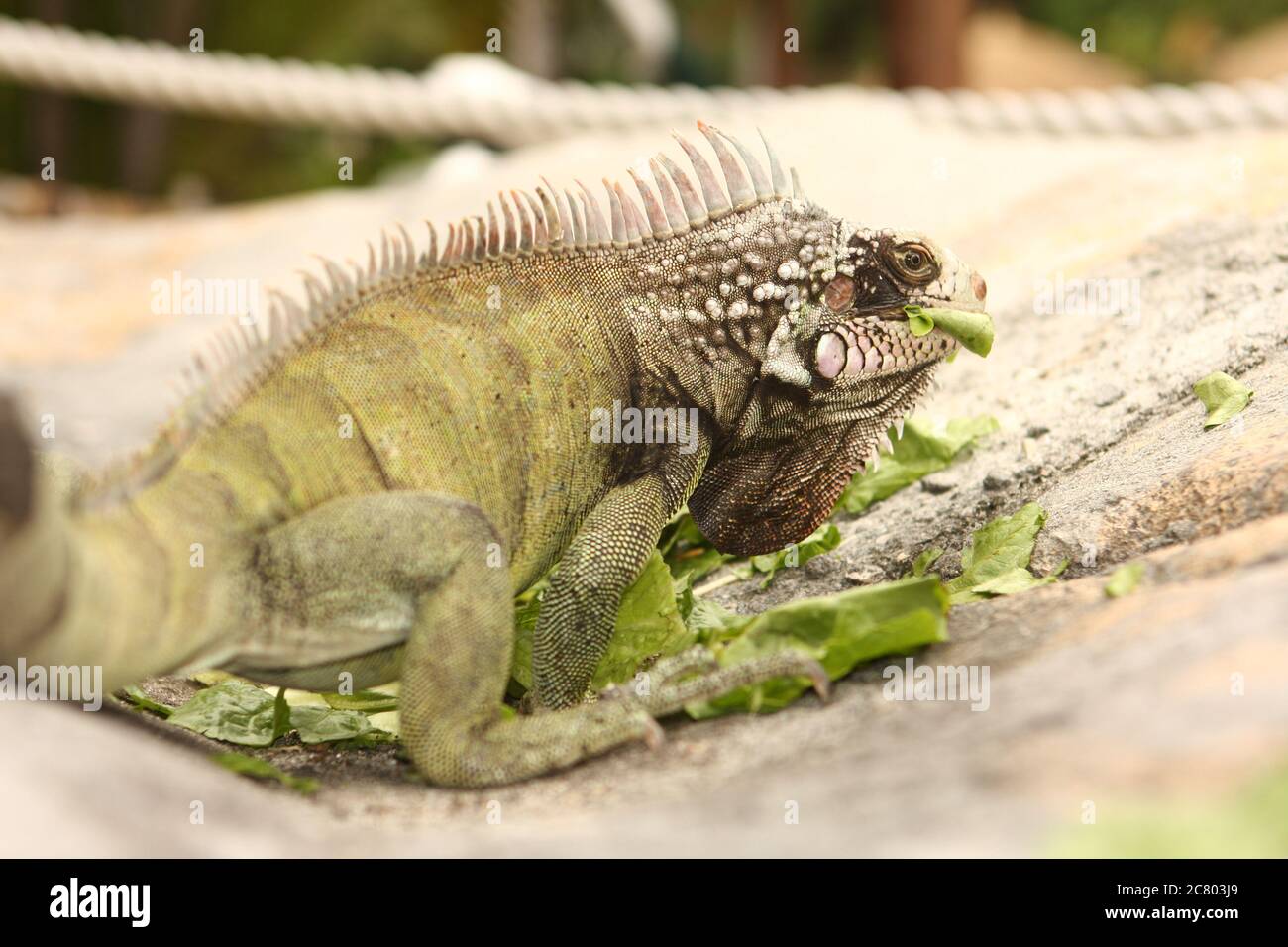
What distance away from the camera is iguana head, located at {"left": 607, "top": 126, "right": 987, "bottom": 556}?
5094mm

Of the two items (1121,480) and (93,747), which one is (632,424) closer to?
(1121,480)

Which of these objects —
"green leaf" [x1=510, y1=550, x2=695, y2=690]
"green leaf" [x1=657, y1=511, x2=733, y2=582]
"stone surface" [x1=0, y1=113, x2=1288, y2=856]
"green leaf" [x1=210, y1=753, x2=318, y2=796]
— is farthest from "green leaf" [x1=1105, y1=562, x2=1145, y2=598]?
"green leaf" [x1=210, y1=753, x2=318, y2=796]

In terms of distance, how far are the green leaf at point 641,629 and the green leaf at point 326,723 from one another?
2.06 feet

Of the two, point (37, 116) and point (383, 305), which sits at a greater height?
point (37, 116)

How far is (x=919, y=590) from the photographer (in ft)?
14.3

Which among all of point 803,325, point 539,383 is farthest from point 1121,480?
point 539,383

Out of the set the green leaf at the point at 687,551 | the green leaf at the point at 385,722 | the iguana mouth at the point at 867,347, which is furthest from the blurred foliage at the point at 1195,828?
the green leaf at the point at 687,551

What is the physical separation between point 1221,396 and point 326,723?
3.91m

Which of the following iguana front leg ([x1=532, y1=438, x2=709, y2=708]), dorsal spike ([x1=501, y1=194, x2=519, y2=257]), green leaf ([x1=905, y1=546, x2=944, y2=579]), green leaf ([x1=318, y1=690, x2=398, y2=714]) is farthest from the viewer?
green leaf ([x1=905, y1=546, x2=944, y2=579])

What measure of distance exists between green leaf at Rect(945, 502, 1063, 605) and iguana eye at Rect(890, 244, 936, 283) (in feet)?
3.43

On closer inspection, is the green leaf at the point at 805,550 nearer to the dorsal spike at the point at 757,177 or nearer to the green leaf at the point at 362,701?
the dorsal spike at the point at 757,177

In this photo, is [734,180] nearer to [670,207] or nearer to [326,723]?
[670,207]

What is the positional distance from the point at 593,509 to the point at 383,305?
1.10 metres

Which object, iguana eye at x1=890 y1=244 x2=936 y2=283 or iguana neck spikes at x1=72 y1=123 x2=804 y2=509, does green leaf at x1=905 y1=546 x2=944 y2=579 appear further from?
iguana neck spikes at x1=72 y1=123 x2=804 y2=509
